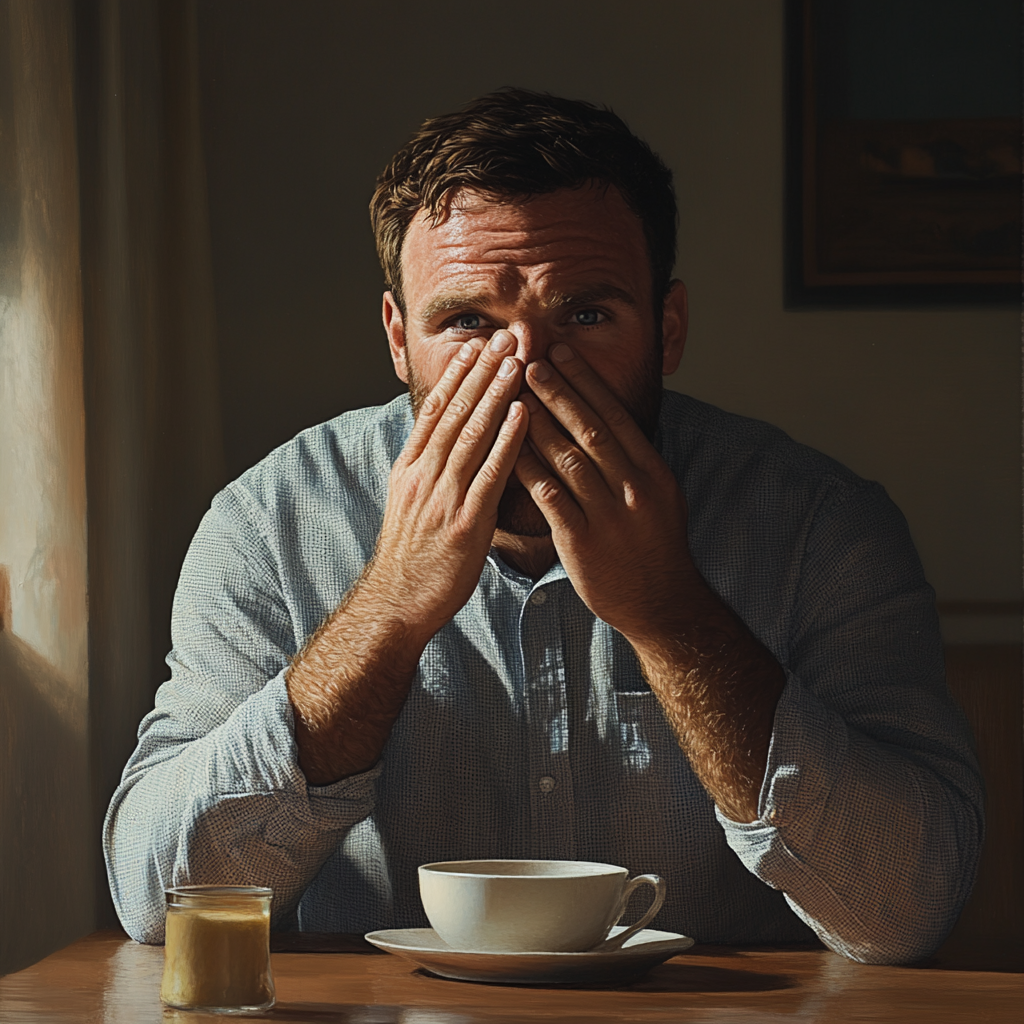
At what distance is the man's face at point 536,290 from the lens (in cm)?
123

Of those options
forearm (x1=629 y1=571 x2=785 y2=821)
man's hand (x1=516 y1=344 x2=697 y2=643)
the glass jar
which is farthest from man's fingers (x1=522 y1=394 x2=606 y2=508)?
the glass jar

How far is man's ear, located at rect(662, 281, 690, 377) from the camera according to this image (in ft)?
4.45

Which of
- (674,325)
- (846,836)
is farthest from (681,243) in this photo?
(846,836)

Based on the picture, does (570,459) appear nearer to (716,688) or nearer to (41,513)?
(716,688)

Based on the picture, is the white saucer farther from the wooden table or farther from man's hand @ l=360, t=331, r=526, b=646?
man's hand @ l=360, t=331, r=526, b=646

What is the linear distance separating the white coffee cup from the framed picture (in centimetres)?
76

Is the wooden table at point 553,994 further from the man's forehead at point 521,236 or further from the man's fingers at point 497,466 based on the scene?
the man's forehead at point 521,236

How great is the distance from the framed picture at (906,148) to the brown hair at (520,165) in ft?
0.51

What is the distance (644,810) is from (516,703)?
0.52 ft

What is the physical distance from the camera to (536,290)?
123 cm

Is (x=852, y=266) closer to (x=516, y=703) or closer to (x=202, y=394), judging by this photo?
(x=516, y=703)

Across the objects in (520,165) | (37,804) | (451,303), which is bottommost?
(37,804)

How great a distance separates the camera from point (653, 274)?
1.34 metres

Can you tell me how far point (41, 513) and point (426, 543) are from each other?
47 cm
